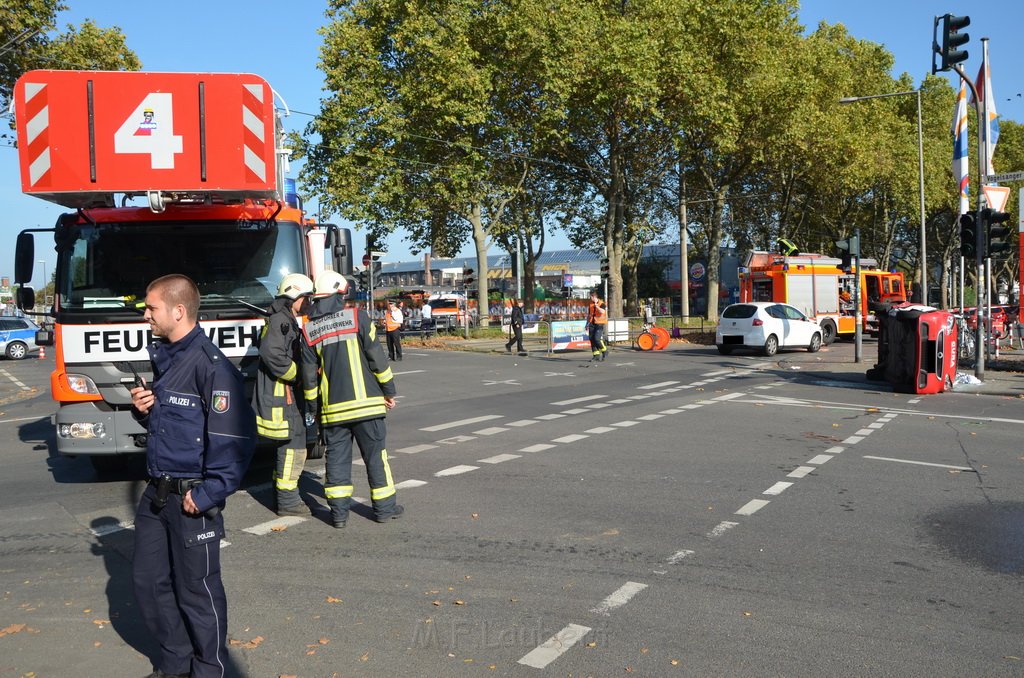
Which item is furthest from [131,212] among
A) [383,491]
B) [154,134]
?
[383,491]

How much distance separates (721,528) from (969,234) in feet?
44.1

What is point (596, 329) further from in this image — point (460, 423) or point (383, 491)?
point (383, 491)

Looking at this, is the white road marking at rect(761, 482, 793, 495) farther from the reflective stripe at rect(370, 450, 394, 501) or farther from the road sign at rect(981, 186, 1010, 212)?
the road sign at rect(981, 186, 1010, 212)

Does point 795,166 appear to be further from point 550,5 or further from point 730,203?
point 550,5

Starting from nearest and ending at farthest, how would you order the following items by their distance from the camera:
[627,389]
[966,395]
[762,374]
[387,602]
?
[387,602] < [966,395] < [627,389] < [762,374]

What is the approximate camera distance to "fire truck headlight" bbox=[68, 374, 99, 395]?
723 centimetres

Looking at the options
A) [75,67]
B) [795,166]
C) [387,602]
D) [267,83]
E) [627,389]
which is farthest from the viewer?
A: [795,166]

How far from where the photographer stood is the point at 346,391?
246 inches

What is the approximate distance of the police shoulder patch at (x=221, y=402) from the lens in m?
3.49

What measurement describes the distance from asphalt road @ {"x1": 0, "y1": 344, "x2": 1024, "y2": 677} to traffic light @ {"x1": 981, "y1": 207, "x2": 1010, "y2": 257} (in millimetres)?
7441

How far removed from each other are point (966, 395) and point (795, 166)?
30715 millimetres

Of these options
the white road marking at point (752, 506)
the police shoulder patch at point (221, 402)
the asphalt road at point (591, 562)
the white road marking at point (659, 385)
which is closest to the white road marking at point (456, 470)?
the asphalt road at point (591, 562)

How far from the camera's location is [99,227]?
304 inches

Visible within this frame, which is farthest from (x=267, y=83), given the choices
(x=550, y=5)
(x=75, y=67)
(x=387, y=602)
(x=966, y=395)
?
(x=550, y=5)
